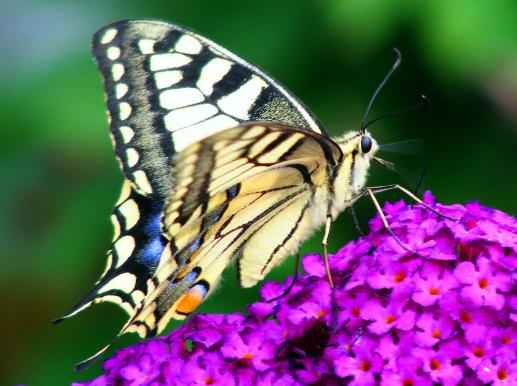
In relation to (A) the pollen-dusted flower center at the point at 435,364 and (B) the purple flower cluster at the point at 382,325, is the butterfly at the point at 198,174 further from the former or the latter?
(A) the pollen-dusted flower center at the point at 435,364

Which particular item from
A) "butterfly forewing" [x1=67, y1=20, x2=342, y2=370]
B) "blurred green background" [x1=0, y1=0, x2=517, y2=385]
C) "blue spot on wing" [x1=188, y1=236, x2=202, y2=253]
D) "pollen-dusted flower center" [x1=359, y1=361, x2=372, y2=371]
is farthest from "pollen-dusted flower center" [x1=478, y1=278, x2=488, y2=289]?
"blurred green background" [x1=0, y1=0, x2=517, y2=385]

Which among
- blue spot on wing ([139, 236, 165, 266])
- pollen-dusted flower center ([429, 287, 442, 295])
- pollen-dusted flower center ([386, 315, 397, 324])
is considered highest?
blue spot on wing ([139, 236, 165, 266])

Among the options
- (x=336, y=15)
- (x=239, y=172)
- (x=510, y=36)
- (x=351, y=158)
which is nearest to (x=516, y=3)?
(x=510, y=36)

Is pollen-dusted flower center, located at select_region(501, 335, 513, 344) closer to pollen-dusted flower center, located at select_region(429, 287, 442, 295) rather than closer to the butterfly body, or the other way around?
pollen-dusted flower center, located at select_region(429, 287, 442, 295)

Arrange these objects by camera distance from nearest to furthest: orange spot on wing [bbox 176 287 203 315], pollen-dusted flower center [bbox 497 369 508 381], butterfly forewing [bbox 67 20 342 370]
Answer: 1. pollen-dusted flower center [bbox 497 369 508 381]
2. butterfly forewing [bbox 67 20 342 370]
3. orange spot on wing [bbox 176 287 203 315]

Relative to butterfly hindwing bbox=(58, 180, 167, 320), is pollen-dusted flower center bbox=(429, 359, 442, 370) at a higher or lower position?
lower

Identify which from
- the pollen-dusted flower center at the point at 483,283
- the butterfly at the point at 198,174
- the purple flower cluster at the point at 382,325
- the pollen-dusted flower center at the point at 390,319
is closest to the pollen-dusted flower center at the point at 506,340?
the purple flower cluster at the point at 382,325

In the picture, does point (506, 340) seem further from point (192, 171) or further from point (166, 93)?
point (166, 93)

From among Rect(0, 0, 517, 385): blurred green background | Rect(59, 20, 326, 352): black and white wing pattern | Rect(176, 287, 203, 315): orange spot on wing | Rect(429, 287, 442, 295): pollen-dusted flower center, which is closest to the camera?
Rect(429, 287, 442, 295): pollen-dusted flower center
